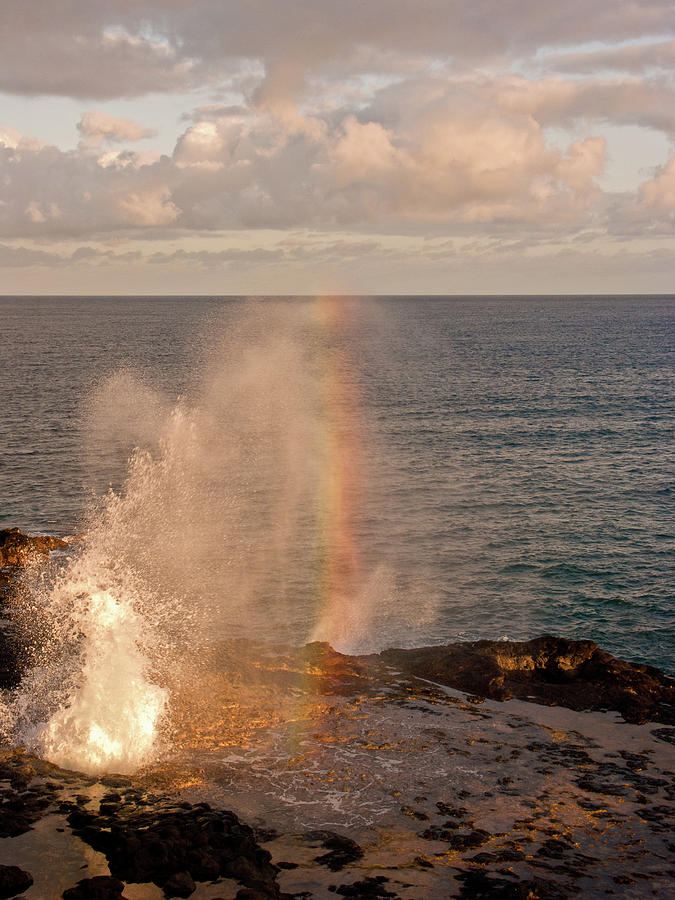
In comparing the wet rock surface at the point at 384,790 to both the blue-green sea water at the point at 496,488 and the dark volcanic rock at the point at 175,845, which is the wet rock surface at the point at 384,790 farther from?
the blue-green sea water at the point at 496,488

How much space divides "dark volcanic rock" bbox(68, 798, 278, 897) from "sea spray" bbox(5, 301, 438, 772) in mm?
3314

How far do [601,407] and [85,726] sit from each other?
75.2m

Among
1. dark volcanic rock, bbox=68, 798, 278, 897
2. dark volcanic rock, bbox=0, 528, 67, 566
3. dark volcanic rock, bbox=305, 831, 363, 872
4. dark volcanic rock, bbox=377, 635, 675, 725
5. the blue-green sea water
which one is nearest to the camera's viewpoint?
dark volcanic rock, bbox=68, 798, 278, 897

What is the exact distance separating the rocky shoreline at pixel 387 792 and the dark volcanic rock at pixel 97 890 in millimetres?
33

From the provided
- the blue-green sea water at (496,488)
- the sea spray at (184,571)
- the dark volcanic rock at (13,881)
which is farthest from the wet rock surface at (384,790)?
the blue-green sea water at (496,488)

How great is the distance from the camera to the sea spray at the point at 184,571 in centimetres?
2506

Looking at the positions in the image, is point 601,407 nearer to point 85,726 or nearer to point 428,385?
point 428,385

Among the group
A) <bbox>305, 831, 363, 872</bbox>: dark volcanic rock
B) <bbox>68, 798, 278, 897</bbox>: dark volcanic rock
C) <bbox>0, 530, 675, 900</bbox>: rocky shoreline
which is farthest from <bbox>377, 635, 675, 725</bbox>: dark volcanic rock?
<bbox>68, 798, 278, 897</bbox>: dark volcanic rock

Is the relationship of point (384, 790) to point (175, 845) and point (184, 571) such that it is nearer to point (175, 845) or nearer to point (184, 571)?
point (175, 845)

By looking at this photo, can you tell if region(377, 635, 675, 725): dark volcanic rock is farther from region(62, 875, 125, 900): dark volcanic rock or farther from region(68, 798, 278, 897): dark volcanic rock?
region(62, 875, 125, 900): dark volcanic rock

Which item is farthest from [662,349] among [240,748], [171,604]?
[240,748]

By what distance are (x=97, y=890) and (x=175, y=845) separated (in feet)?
6.21

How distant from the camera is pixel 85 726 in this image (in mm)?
24016

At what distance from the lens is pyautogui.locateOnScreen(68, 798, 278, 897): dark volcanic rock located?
1711 centimetres
